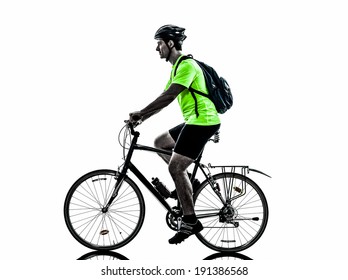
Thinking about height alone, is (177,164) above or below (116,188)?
above

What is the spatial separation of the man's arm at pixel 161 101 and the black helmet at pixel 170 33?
613 millimetres

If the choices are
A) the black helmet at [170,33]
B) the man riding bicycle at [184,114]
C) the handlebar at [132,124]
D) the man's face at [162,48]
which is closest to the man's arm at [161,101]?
the man riding bicycle at [184,114]

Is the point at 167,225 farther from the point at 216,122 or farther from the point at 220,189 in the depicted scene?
the point at 216,122

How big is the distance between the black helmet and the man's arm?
61cm

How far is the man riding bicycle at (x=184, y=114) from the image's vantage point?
20.7ft

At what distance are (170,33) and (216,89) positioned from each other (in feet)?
2.68

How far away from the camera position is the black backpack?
648 cm

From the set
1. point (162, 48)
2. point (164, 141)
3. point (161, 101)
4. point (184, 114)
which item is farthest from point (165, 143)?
point (162, 48)

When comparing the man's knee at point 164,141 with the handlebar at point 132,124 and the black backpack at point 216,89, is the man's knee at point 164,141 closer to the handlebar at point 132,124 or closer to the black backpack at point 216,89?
the handlebar at point 132,124

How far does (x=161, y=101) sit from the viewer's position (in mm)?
6293

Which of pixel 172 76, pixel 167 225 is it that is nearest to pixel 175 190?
pixel 167 225

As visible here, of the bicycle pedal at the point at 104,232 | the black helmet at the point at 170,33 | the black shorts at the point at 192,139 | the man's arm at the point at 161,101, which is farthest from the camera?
the bicycle pedal at the point at 104,232

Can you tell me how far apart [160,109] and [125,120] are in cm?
43

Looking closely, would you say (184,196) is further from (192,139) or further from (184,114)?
(184,114)
